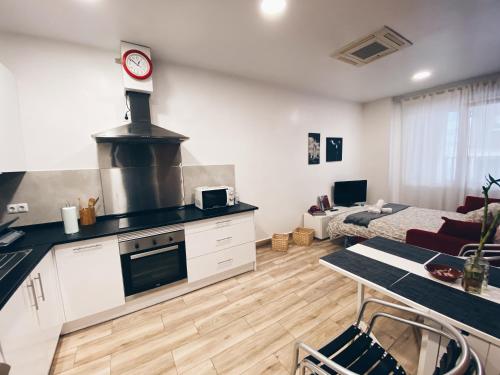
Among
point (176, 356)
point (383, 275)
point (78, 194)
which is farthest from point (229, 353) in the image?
point (78, 194)

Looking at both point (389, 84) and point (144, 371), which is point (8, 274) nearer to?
point (144, 371)

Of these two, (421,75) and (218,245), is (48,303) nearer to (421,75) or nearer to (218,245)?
(218,245)

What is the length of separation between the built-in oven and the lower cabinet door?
0.10 m

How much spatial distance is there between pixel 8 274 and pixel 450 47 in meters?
4.34

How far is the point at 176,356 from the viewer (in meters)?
1.65

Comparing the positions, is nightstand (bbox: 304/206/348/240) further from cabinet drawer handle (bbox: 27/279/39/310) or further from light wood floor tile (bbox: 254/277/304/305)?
cabinet drawer handle (bbox: 27/279/39/310)

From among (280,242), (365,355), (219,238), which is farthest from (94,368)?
(280,242)

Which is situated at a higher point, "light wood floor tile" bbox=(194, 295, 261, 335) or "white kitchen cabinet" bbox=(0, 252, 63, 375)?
"white kitchen cabinet" bbox=(0, 252, 63, 375)

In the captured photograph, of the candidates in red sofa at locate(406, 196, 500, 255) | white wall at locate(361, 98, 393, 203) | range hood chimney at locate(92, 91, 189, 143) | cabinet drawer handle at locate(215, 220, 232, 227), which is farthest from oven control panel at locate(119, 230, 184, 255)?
white wall at locate(361, 98, 393, 203)

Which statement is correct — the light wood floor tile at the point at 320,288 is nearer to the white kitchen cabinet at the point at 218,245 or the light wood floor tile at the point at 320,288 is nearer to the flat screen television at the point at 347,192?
the white kitchen cabinet at the point at 218,245

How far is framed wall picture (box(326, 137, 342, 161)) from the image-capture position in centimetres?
435

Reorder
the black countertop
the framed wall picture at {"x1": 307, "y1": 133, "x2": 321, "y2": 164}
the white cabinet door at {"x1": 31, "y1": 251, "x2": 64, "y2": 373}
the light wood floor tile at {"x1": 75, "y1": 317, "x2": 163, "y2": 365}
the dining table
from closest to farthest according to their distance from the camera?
1. the dining table
2. the black countertop
3. the white cabinet door at {"x1": 31, "y1": 251, "x2": 64, "y2": 373}
4. the light wood floor tile at {"x1": 75, "y1": 317, "x2": 163, "y2": 365}
5. the framed wall picture at {"x1": 307, "y1": 133, "x2": 321, "y2": 164}

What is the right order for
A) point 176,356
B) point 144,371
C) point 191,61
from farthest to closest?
1. point 191,61
2. point 176,356
3. point 144,371

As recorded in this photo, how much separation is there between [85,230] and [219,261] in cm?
135
